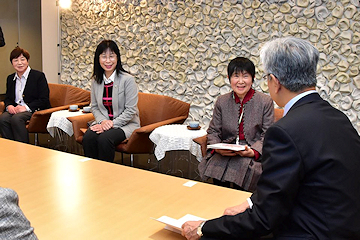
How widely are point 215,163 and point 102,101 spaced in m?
1.71

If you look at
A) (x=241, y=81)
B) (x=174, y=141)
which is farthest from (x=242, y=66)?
(x=174, y=141)

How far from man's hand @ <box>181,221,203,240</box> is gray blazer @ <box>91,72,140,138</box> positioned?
2.77 meters

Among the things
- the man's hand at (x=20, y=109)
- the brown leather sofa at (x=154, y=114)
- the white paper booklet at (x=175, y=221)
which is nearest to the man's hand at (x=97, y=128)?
the brown leather sofa at (x=154, y=114)

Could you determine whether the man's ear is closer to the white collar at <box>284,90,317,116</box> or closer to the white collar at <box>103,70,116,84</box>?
the white collar at <box>284,90,317,116</box>

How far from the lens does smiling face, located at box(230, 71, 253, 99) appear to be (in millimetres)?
3477

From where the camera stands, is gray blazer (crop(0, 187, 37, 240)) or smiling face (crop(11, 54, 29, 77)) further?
smiling face (crop(11, 54, 29, 77))

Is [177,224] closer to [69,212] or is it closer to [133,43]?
[69,212]

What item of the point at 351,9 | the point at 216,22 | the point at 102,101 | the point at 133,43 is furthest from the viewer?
the point at 133,43

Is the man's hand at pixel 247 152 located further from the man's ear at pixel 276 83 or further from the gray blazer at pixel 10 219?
the gray blazer at pixel 10 219

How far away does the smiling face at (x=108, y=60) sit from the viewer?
4316 mm

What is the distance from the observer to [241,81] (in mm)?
3473

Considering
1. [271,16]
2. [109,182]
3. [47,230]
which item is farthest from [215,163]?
[271,16]

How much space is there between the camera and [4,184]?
88.6 inches

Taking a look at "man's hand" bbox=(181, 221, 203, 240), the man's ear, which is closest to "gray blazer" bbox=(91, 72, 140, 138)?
"man's hand" bbox=(181, 221, 203, 240)
